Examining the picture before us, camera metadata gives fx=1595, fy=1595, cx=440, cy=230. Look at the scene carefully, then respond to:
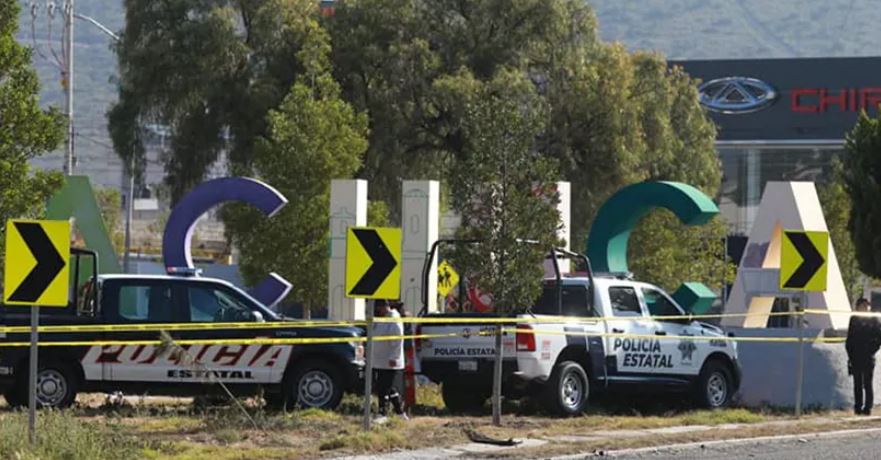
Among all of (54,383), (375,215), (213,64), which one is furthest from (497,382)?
(213,64)

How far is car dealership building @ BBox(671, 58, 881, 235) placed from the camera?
72688 mm

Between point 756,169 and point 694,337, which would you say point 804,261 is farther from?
point 756,169

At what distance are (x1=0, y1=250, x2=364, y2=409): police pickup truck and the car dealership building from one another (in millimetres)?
53779

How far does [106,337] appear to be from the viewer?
1953cm

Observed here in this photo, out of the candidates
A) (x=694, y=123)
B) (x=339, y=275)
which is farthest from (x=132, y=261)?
(x=339, y=275)

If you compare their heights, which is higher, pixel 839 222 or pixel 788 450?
pixel 839 222

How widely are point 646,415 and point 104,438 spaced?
366 inches

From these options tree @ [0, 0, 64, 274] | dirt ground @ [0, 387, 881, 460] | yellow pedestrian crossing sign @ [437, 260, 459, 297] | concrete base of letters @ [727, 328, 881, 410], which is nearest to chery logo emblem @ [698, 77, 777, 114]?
yellow pedestrian crossing sign @ [437, 260, 459, 297]

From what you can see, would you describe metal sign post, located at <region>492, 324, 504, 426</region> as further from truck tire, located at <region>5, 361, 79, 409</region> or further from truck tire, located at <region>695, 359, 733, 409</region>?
truck tire, located at <region>5, 361, 79, 409</region>

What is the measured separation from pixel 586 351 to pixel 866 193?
27676mm

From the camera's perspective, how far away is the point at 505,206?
19422 millimetres

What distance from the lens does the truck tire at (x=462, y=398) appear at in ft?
69.7

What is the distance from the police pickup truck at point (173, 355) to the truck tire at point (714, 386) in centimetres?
527

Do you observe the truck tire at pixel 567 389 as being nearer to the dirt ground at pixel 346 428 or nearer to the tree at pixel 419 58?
the dirt ground at pixel 346 428
